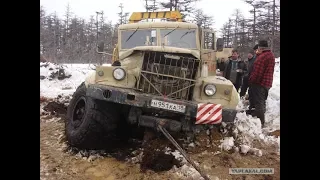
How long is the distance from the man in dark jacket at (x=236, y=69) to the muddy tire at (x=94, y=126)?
2694mm

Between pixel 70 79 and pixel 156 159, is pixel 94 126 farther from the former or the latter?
pixel 70 79

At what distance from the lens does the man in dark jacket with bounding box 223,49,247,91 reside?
629cm

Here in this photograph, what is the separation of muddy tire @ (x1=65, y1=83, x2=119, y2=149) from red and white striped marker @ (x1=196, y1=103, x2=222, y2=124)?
3.18 feet

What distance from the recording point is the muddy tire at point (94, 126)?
4207 mm

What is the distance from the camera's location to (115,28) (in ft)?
17.0

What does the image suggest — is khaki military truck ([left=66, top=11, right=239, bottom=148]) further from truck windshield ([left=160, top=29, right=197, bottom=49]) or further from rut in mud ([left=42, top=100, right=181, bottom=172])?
truck windshield ([left=160, top=29, right=197, bottom=49])

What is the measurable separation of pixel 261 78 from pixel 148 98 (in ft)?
6.56

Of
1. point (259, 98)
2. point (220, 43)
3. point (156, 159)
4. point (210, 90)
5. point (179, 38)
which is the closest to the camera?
point (156, 159)

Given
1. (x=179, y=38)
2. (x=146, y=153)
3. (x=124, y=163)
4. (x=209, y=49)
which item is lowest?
(x=124, y=163)

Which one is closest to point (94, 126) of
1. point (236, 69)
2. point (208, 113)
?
point (208, 113)

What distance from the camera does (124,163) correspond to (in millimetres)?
4164

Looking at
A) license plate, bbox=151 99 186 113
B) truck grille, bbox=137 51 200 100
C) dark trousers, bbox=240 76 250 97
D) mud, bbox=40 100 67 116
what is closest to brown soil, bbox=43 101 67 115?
mud, bbox=40 100 67 116

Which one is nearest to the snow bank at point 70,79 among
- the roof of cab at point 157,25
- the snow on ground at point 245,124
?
the snow on ground at point 245,124

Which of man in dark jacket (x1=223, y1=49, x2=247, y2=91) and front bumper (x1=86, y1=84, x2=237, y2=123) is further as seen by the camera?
man in dark jacket (x1=223, y1=49, x2=247, y2=91)
